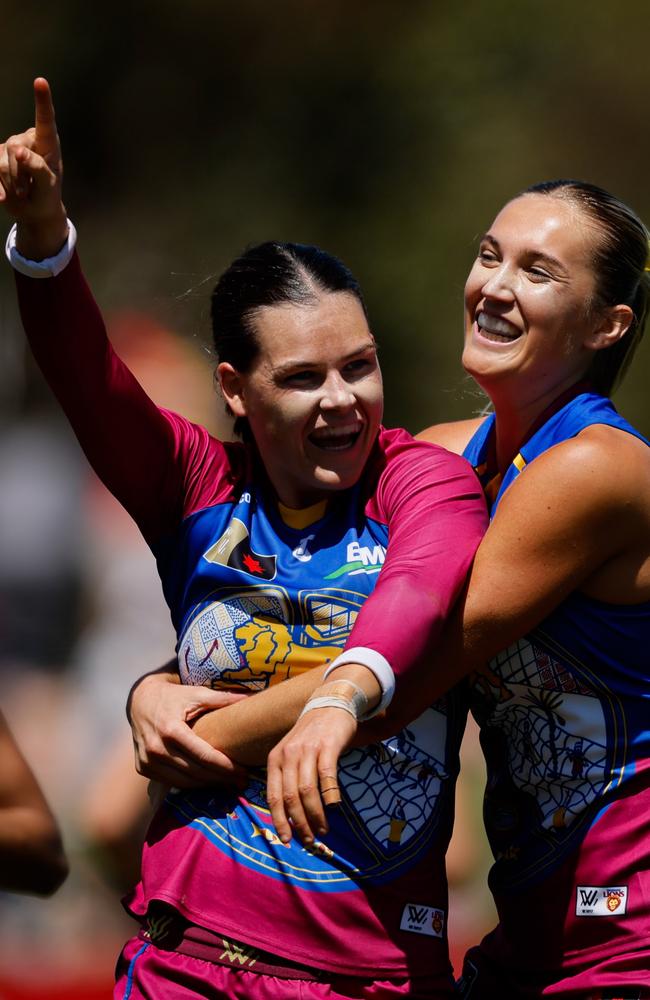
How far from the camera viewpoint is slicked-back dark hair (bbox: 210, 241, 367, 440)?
1.93 meters

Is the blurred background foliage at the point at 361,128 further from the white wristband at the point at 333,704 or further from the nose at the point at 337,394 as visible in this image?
the white wristband at the point at 333,704

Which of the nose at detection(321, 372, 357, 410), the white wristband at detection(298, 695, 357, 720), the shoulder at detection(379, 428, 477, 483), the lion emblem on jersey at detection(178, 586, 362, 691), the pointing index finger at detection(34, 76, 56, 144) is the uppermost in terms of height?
the pointing index finger at detection(34, 76, 56, 144)

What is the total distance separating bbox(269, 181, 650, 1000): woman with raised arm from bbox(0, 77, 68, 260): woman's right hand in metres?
0.64

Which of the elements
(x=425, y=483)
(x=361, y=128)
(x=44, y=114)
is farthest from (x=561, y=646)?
(x=361, y=128)

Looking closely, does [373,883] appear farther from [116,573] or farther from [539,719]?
[116,573]

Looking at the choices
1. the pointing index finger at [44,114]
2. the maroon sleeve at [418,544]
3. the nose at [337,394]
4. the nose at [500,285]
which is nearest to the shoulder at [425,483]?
the maroon sleeve at [418,544]

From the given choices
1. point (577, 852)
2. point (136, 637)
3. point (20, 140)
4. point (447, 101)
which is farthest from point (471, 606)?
point (447, 101)

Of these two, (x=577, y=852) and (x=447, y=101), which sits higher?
(x=447, y=101)

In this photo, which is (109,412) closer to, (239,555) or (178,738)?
(239,555)

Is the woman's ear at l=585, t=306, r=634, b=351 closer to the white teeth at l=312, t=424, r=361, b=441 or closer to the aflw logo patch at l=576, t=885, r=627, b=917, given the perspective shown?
the white teeth at l=312, t=424, r=361, b=441

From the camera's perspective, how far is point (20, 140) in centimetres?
168

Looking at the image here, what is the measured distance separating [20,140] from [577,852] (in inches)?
46.5

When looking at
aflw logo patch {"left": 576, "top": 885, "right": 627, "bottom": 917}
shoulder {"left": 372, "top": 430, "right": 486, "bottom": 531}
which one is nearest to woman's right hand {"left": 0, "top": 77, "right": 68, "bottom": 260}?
shoulder {"left": 372, "top": 430, "right": 486, "bottom": 531}

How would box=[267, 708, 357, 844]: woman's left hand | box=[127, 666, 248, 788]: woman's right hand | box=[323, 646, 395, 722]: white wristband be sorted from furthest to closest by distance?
box=[127, 666, 248, 788]: woman's right hand, box=[323, 646, 395, 722]: white wristband, box=[267, 708, 357, 844]: woman's left hand
